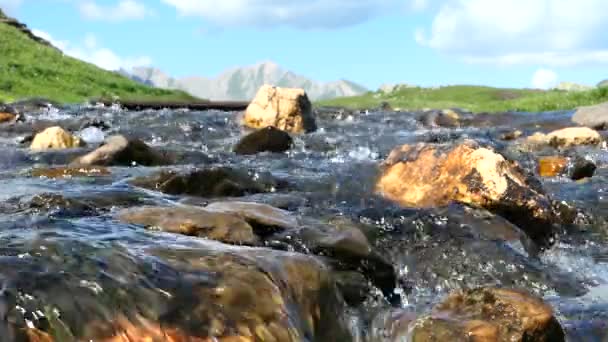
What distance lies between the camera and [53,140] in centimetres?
1631

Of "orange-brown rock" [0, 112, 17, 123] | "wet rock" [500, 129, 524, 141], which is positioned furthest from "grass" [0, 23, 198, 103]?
"wet rock" [500, 129, 524, 141]

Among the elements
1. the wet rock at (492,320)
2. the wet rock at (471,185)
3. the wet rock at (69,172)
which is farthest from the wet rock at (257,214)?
the wet rock at (69,172)

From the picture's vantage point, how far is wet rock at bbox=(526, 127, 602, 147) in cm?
1991

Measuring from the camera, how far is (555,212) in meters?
11.4

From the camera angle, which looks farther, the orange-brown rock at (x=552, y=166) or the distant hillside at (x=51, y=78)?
the distant hillside at (x=51, y=78)

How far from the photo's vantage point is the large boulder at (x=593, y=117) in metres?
24.6

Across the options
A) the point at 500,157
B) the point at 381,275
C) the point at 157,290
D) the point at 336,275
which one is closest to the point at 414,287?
the point at 381,275

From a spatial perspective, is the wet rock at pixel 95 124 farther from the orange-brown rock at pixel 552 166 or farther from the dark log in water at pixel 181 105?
the orange-brown rock at pixel 552 166

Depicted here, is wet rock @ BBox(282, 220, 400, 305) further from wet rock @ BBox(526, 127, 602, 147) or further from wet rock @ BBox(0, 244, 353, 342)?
wet rock @ BBox(526, 127, 602, 147)

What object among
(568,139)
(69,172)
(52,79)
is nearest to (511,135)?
(568,139)

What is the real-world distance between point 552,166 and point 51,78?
124 ft

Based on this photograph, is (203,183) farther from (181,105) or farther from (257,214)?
(181,105)

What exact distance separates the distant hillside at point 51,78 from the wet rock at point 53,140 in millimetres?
20119

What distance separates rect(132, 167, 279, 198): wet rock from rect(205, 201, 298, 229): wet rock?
7.39ft
